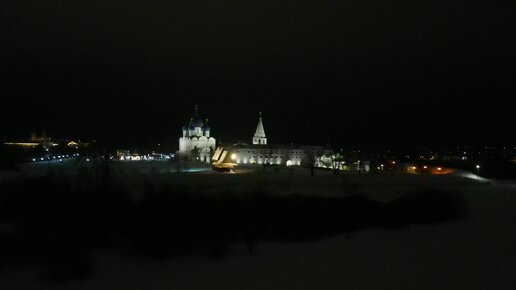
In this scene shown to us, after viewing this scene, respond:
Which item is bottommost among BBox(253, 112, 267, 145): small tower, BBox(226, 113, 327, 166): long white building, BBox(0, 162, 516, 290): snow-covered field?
BBox(0, 162, 516, 290): snow-covered field

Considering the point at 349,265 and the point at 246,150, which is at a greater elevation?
the point at 246,150

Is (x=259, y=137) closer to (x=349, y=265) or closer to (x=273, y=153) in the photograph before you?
(x=273, y=153)

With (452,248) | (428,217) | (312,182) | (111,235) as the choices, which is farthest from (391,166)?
(111,235)

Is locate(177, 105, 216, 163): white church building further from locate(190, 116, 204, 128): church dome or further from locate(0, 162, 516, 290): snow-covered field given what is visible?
locate(0, 162, 516, 290): snow-covered field

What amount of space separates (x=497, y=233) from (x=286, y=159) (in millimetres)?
41700

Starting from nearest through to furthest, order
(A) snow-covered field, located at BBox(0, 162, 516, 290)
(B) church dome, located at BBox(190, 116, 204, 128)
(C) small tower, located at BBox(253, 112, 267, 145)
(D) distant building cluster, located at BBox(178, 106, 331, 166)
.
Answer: (A) snow-covered field, located at BBox(0, 162, 516, 290), (D) distant building cluster, located at BBox(178, 106, 331, 166), (B) church dome, located at BBox(190, 116, 204, 128), (C) small tower, located at BBox(253, 112, 267, 145)

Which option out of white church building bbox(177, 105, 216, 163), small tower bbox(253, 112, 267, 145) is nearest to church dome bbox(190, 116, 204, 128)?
white church building bbox(177, 105, 216, 163)

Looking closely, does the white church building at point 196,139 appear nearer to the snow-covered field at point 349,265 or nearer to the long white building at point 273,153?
the long white building at point 273,153

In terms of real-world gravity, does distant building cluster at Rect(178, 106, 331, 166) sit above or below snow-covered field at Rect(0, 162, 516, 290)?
above

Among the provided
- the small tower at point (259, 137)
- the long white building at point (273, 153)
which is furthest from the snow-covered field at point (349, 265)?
the small tower at point (259, 137)

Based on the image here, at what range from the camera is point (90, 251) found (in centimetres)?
1315

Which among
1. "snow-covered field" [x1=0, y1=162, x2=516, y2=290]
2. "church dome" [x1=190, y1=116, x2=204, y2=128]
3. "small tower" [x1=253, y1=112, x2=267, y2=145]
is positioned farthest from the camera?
"small tower" [x1=253, y1=112, x2=267, y2=145]

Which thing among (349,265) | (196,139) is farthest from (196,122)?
(349,265)

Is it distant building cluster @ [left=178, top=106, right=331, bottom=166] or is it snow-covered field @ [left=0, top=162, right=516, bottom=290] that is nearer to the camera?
snow-covered field @ [left=0, top=162, right=516, bottom=290]
